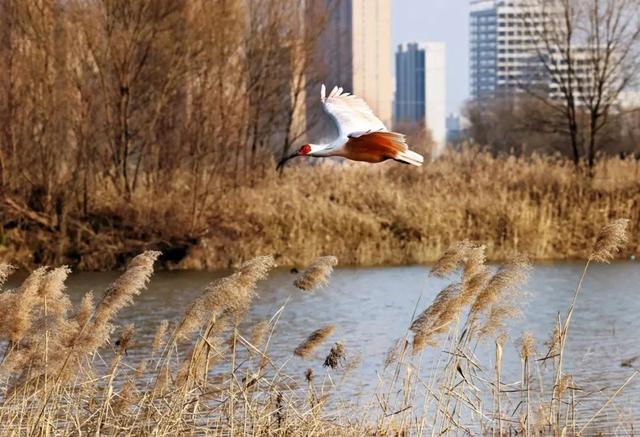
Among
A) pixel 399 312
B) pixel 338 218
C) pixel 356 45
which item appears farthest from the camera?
pixel 356 45

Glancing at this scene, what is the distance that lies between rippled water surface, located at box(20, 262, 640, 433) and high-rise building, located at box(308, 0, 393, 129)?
2889mm

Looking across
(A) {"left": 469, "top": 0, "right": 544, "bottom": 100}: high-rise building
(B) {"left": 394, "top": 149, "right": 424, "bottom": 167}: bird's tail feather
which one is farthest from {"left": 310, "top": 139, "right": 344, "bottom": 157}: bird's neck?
(A) {"left": 469, "top": 0, "right": 544, "bottom": 100}: high-rise building

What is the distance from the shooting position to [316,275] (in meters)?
6.85

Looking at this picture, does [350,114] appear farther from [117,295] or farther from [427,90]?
[427,90]

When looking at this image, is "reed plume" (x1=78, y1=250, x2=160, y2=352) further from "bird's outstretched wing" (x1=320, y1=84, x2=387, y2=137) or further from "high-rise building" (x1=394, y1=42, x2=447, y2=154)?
"high-rise building" (x1=394, y1=42, x2=447, y2=154)

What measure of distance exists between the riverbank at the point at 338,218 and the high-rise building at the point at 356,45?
11.3 feet

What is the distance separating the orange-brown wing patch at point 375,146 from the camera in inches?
340

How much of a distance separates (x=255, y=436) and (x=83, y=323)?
110 centimetres

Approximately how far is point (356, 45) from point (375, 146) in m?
61.7

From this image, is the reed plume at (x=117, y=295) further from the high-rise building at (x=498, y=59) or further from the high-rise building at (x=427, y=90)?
the high-rise building at (x=427, y=90)

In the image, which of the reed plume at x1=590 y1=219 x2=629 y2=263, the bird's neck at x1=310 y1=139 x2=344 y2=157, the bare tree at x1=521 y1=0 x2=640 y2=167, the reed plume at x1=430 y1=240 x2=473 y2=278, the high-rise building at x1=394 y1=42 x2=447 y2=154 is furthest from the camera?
the high-rise building at x1=394 y1=42 x2=447 y2=154

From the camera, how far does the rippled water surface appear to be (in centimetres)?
1191

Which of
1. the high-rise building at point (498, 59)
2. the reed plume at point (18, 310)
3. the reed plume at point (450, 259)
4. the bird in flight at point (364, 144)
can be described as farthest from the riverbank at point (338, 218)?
the high-rise building at point (498, 59)

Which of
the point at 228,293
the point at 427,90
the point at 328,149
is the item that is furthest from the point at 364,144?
the point at 427,90
